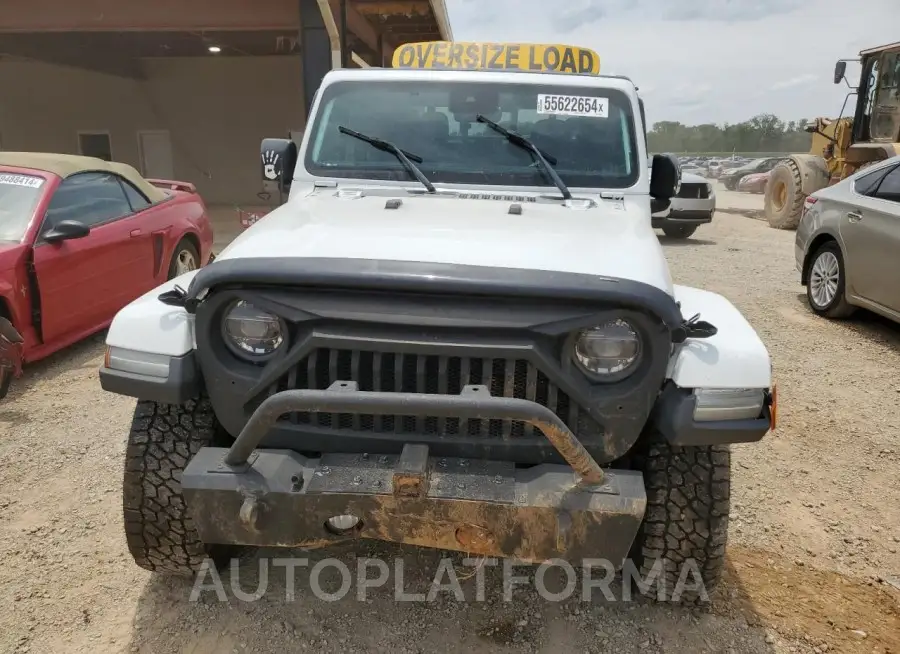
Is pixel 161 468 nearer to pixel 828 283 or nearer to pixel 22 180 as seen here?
pixel 22 180

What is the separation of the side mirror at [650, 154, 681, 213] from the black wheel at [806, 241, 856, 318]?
11.8ft

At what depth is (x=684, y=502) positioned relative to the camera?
2258mm

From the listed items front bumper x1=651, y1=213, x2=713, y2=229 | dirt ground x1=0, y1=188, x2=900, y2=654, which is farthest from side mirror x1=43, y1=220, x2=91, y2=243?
front bumper x1=651, y1=213, x2=713, y2=229

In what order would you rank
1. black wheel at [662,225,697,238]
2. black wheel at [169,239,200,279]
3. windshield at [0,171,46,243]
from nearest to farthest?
windshield at [0,171,46,243] < black wheel at [169,239,200,279] < black wheel at [662,225,697,238]

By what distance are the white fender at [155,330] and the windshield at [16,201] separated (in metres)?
2.82

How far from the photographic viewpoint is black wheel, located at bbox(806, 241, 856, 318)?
20.6 ft

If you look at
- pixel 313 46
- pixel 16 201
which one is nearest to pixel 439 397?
pixel 16 201

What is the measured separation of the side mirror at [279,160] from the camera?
3.55 meters

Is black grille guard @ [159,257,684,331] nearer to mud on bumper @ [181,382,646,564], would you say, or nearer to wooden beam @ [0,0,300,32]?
mud on bumper @ [181,382,646,564]

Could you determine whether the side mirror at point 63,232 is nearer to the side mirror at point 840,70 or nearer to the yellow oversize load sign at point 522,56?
the yellow oversize load sign at point 522,56

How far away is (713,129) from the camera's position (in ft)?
213

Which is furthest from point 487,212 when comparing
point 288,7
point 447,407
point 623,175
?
point 288,7

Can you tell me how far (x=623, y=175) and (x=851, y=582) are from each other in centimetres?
196

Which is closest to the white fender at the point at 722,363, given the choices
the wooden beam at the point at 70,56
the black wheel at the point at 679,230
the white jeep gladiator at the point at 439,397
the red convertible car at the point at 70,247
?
the white jeep gladiator at the point at 439,397
